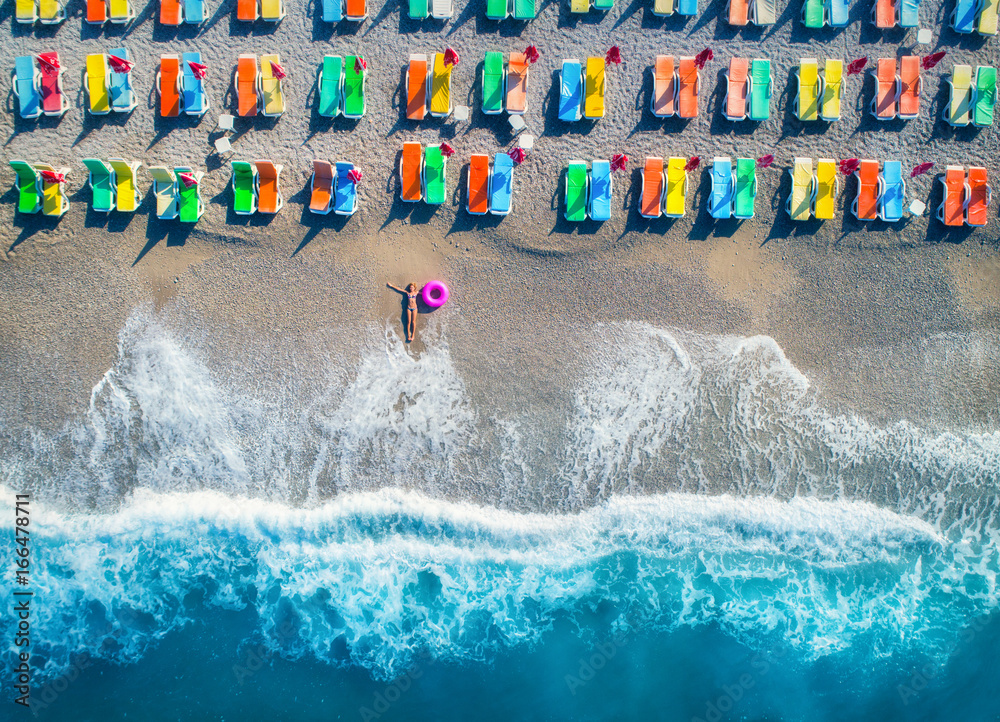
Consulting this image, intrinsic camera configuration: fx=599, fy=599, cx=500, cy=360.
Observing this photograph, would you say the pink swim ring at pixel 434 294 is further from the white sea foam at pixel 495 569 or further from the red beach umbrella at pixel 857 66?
the red beach umbrella at pixel 857 66

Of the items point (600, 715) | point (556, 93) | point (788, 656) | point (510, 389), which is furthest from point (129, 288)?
point (788, 656)

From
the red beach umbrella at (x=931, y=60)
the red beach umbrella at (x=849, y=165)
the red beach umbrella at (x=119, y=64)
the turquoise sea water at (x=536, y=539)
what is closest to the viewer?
the red beach umbrella at (x=119, y=64)

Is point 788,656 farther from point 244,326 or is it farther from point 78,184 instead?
point 78,184

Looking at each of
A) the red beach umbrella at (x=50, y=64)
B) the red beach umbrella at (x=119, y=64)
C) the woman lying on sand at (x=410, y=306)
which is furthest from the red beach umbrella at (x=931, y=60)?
the red beach umbrella at (x=50, y=64)

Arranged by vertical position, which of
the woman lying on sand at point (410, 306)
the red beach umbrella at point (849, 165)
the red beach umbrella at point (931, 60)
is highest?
the red beach umbrella at point (931, 60)

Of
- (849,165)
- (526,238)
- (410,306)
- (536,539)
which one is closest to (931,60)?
(849,165)

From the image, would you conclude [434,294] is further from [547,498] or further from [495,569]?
[495,569]
